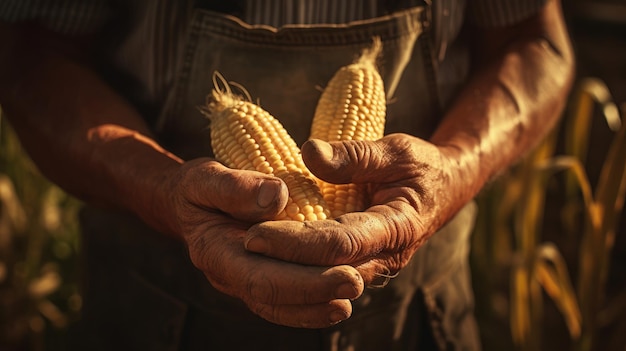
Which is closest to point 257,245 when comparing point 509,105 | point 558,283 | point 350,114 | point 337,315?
point 337,315

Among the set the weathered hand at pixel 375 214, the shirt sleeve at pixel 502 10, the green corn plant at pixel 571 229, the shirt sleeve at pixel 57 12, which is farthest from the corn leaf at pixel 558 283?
the shirt sleeve at pixel 57 12

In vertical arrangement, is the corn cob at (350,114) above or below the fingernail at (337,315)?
above

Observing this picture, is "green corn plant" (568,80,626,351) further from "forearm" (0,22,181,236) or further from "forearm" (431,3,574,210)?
"forearm" (0,22,181,236)

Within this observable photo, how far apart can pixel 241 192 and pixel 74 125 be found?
50 centimetres

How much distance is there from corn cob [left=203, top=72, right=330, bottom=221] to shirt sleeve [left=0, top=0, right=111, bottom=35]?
1.03ft

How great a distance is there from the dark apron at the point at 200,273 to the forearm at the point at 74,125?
0.08 m

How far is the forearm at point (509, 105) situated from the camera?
50.0 inches

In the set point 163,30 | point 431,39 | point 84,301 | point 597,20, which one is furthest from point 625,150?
point 597,20

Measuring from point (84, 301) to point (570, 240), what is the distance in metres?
1.61

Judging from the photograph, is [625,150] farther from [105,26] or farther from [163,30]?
[105,26]

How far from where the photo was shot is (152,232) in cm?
141

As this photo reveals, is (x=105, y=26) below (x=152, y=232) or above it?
above

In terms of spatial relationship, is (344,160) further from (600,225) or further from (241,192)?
(600,225)

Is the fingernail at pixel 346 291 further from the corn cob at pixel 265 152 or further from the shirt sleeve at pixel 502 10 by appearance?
the shirt sleeve at pixel 502 10
